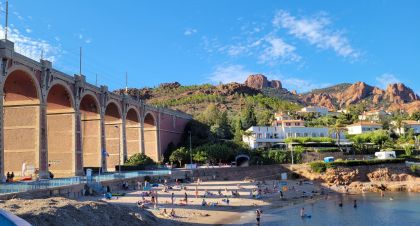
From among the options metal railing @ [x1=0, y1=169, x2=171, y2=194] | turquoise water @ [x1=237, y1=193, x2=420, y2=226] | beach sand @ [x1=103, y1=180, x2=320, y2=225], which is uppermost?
metal railing @ [x1=0, y1=169, x2=171, y2=194]

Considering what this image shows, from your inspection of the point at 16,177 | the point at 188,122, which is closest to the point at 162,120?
the point at 188,122

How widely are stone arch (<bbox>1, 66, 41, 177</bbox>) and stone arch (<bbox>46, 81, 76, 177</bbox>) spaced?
5899 mm

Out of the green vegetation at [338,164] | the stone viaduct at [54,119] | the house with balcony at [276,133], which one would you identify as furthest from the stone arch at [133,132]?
the green vegetation at [338,164]

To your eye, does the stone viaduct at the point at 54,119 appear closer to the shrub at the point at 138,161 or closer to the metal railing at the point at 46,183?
the shrub at the point at 138,161

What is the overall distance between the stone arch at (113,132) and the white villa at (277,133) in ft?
108

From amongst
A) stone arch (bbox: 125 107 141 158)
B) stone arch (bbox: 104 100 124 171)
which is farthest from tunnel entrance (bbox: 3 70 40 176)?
stone arch (bbox: 125 107 141 158)

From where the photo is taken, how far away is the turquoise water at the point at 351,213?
3594cm

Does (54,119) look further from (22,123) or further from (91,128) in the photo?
(91,128)

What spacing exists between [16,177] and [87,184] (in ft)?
29.6

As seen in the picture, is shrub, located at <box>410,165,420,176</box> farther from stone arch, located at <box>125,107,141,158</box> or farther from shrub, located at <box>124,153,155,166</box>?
stone arch, located at <box>125,107,141,158</box>

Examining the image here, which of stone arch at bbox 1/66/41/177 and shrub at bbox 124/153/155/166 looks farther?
shrub at bbox 124/153/155/166

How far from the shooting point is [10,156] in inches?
1825

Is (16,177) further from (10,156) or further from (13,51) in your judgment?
(13,51)

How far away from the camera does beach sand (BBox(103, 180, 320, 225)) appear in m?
35.7
